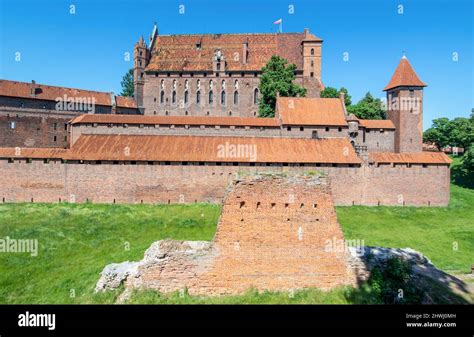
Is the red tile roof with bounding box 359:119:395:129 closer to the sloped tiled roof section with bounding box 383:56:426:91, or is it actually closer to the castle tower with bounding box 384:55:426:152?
the castle tower with bounding box 384:55:426:152

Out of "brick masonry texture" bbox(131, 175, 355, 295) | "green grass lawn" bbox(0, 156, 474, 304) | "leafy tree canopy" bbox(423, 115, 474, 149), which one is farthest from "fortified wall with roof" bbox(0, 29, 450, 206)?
"leafy tree canopy" bbox(423, 115, 474, 149)

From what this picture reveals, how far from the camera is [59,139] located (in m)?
44.6

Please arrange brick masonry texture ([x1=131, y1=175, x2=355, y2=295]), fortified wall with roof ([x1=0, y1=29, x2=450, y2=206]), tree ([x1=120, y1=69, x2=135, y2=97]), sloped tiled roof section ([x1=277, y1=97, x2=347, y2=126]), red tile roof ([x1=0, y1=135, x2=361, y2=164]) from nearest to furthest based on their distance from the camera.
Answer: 1. brick masonry texture ([x1=131, y1=175, x2=355, y2=295])
2. fortified wall with roof ([x1=0, y1=29, x2=450, y2=206])
3. red tile roof ([x1=0, y1=135, x2=361, y2=164])
4. sloped tiled roof section ([x1=277, y1=97, x2=347, y2=126])
5. tree ([x1=120, y1=69, x2=135, y2=97])

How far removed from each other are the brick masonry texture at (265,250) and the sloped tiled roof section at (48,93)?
133 ft

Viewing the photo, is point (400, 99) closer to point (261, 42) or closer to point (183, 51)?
point (261, 42)

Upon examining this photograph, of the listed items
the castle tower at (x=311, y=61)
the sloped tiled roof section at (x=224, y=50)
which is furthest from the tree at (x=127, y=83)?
the castle tower at (x=311, y=61)

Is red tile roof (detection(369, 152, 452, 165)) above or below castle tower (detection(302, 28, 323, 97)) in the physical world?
below

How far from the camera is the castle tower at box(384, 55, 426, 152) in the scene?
38375 millimetres

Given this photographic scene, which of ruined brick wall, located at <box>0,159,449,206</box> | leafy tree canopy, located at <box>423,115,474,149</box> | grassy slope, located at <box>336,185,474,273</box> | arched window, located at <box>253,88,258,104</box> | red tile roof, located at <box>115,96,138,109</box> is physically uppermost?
arched window, located at <box>253,88,258,104</box>

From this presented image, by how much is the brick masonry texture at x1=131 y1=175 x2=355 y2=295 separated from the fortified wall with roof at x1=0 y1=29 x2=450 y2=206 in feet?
40.0

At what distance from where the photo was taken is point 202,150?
31219 mm

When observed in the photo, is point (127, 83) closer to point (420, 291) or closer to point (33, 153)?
point (33, 153)

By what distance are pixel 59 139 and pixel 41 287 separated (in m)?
32.9
